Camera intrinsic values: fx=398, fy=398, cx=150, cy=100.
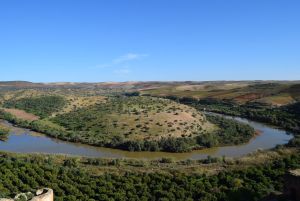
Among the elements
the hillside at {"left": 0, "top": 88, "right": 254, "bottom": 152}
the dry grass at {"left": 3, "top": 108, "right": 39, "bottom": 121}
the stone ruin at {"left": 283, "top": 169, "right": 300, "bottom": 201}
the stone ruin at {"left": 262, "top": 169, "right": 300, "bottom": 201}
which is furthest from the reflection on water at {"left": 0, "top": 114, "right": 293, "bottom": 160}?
the stone ruin at {"left": 283, "top": 169, "right": 300, "bottom": 201}

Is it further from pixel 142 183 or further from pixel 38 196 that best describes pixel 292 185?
pixel 142 183

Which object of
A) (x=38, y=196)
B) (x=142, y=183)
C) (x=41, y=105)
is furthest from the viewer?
(x=41, y=105)

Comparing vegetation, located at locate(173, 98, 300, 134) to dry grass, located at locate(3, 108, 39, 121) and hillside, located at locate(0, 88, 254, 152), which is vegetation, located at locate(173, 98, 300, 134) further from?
dry grass, located at locate(3, 108, 39, 121)

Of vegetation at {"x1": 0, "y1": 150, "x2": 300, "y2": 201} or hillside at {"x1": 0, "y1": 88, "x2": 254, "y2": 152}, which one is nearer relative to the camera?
vegetation at {"x1": 0, "y1": 150, "x2": 300, "y2": 201}

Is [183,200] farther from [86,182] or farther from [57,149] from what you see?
[57,149]

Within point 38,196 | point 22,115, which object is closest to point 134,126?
point 22,115

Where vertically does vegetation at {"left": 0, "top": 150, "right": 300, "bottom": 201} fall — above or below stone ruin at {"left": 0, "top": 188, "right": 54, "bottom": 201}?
below
